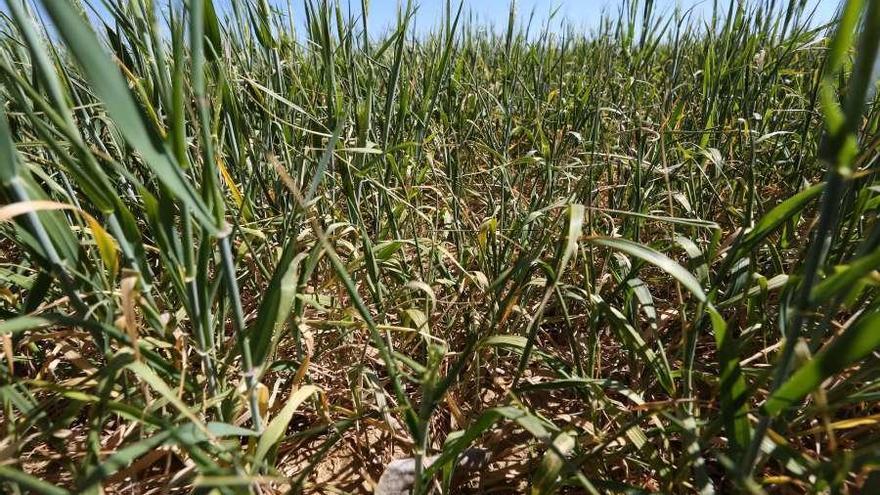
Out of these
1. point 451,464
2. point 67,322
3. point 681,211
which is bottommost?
→ point 451,464

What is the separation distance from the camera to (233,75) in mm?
936

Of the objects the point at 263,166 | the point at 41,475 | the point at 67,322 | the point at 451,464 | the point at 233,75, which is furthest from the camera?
the point at 263,166

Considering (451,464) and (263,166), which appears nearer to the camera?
Answer: (451,464)

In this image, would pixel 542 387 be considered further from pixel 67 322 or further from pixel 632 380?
pixel 67 322

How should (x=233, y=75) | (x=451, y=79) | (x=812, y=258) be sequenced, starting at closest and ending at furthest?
1. (x=812, y=258)
2. (x=233, y=75)
3. (x=451, y=79)

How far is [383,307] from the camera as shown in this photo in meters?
0.81

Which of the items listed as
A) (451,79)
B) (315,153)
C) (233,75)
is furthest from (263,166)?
(451,79)

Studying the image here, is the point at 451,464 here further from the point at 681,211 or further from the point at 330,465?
the point at 681,211

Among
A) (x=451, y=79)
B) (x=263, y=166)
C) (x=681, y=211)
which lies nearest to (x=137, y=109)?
(x=263, y=166)

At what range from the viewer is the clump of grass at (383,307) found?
43 cm

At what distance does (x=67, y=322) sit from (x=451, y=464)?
436mm

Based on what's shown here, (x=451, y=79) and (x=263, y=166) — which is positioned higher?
(x=451, y=79)

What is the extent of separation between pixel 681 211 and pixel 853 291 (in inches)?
24.3

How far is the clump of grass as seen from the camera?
0.43 m
